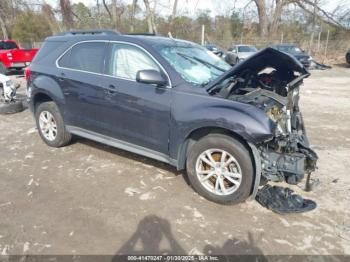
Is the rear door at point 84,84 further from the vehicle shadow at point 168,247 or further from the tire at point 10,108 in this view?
the tire at point 10,108

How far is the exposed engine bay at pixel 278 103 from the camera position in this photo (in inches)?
121

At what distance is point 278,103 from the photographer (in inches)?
129

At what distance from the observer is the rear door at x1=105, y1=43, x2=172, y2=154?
347 centimetres

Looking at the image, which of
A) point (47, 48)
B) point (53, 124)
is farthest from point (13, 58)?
point (53, 124)

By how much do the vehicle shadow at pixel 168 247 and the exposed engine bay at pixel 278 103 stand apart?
2.69 ft

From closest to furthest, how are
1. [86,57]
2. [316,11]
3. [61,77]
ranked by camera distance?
[86,57] → [61,77] → [316,11]

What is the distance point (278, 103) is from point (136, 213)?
2.01 metres

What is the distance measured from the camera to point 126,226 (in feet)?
9.59

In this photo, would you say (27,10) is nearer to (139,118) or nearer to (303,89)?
(303,89)

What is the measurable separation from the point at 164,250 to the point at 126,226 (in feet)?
1.70

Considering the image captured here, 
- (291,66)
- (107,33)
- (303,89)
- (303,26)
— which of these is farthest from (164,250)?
(303,26)

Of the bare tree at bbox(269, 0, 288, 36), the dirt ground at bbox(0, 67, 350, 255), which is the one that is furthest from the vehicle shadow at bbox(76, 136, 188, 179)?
the bare tree at bbox(269, 0, 288, 36)

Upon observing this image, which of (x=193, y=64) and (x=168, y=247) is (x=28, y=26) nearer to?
(x=193, y=64)

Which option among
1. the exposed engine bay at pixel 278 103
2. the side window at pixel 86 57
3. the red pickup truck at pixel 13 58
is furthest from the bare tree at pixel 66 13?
the exposed engine bay at pixel 278 103
